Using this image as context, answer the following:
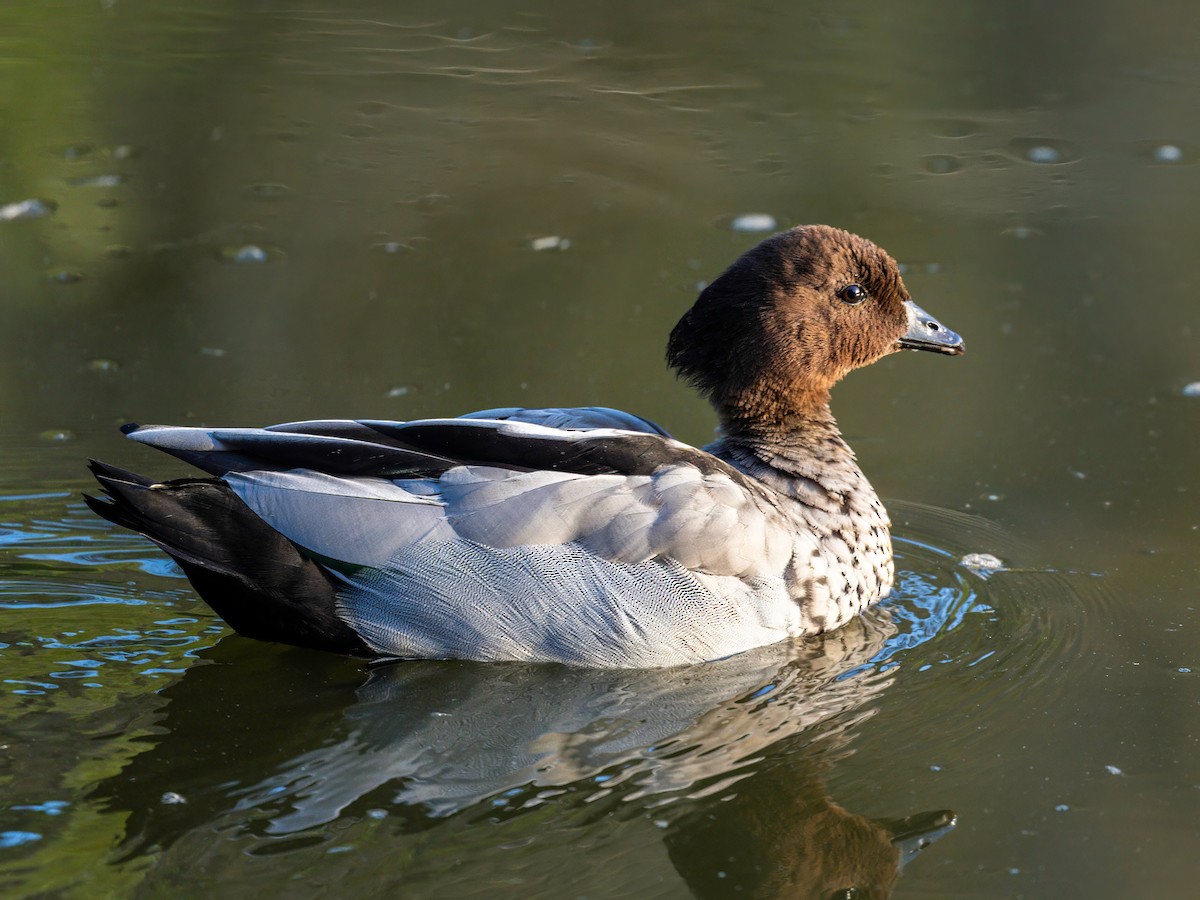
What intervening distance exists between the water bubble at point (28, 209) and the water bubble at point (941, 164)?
5.91 metres

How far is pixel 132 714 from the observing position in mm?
5066

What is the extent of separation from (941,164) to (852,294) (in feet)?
16.4

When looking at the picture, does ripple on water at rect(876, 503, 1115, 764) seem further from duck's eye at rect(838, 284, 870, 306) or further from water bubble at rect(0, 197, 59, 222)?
water bubble at rect(0, 197, 59, 222)

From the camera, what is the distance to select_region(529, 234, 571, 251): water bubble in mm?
9328

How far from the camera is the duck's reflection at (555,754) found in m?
4.44

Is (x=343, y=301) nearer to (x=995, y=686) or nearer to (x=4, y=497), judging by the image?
(x=4, y=497)

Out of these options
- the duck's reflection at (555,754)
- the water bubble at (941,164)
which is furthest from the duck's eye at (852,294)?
the water bubble at (941,164)

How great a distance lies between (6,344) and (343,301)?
1.82 metres

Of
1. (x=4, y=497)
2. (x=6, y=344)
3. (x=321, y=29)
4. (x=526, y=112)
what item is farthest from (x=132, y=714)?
(x=321, y=29)

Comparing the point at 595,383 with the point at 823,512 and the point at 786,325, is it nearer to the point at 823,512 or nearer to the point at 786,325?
the point at 786,325

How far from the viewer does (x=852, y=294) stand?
6180mm

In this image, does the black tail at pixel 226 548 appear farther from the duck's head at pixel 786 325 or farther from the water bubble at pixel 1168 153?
the water bubble at pixel 1168 153

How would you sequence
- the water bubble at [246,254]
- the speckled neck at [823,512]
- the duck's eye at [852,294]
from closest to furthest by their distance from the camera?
the speckled neck at [823,512] < the duck's eye at [852,294] < the water bubble at [246,254]

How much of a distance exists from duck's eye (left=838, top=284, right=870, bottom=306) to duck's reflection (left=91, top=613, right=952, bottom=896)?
142 centimetres
